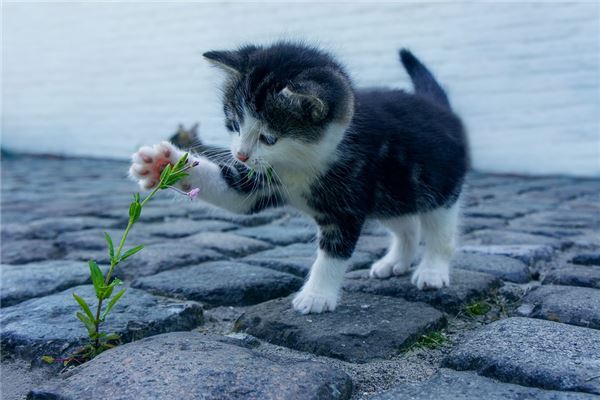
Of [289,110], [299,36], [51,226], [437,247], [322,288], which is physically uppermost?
[299,36]

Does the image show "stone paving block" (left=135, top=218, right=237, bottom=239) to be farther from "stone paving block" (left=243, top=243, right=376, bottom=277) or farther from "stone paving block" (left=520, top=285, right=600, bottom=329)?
"stone paving block" (left=520, top=285, right=600, bottom=329)

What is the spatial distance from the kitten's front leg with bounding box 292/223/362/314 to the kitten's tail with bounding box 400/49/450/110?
1025 millimetres

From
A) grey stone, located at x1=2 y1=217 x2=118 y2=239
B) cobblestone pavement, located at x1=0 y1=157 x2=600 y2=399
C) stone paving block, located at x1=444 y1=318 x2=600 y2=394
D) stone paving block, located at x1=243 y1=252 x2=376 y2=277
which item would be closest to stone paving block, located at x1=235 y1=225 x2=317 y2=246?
cobblestone pavement, located at x1=0 y1=157 x2=600 y2=399

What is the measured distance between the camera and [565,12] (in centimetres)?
622

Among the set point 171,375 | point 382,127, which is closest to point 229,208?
point 382,127

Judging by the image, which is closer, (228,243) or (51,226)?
(228,243)

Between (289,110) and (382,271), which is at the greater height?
(289,110)

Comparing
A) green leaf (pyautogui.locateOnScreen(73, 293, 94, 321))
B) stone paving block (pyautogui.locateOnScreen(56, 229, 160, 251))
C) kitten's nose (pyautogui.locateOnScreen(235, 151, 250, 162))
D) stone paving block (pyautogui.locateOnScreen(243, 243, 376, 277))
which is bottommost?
stone paving block (pyautogui.locateOnScreen(56, 229, 160, 251))

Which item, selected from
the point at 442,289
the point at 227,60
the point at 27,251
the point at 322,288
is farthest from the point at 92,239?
the point at 442,289

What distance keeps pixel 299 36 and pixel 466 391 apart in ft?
10.4

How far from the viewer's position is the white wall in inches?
251

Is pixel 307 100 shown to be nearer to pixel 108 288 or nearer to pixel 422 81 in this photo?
A: pixel 108 288

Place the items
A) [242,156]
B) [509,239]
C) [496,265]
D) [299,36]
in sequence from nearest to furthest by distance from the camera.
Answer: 1. [242,156]
2. [496,265]
3. [509,239]
4. [299,36]

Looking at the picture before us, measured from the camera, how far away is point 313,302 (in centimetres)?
194
